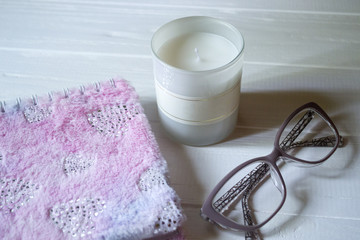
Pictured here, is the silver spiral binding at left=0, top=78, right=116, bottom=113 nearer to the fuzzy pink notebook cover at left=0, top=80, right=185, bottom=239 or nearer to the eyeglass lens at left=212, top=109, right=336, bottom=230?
the fuzzy pink notebook cover at left=0, top=80, right=185, bottom=239

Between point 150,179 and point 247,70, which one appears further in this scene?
point 247,70

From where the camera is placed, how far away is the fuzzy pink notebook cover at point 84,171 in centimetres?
33

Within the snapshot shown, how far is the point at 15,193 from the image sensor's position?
0.36 m

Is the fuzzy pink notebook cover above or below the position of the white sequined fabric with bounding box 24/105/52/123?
below

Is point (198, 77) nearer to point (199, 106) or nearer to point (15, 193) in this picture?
point (199, 106)

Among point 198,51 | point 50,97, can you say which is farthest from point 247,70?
point 50,97

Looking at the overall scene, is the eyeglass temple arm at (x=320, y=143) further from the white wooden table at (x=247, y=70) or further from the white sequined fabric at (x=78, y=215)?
the white sequined fabric at (x=78, y=215)

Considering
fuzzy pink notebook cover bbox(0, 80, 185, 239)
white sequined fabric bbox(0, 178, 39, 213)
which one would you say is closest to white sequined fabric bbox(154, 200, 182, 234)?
fuzzy pink notebook cover bbox(0, 80, 185, 239)

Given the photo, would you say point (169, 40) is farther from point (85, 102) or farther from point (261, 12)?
point (261, 12)

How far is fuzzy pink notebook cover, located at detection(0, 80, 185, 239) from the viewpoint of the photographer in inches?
13.2

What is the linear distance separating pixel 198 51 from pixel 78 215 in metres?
0.17

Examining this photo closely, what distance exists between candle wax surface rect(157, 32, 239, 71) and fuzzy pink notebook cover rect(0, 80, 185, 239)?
0.06 metres

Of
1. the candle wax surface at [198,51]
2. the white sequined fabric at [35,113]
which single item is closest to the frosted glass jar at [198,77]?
the candle wax surface at [198,51]

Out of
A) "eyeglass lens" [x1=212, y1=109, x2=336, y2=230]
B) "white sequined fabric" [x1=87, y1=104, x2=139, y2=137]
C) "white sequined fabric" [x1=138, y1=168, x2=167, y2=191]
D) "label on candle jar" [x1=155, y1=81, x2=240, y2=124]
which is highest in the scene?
"label on candle jar" [x1=155, y1=81, x2=240, y2=124]
